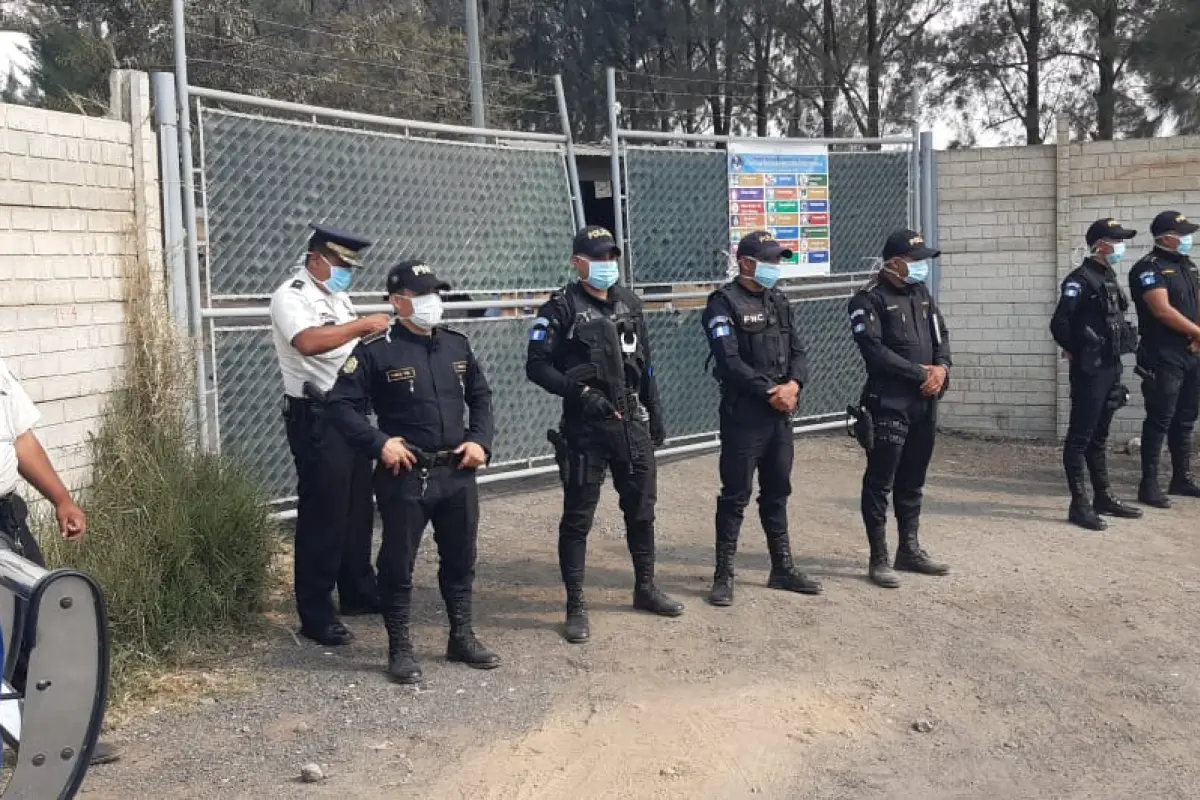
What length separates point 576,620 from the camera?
19.6ft

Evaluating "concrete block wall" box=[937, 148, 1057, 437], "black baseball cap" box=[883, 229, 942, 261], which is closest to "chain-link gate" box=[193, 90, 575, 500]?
"black baseball cap" box=[883, 229, 942, 261]

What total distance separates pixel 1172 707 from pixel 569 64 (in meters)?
24.0

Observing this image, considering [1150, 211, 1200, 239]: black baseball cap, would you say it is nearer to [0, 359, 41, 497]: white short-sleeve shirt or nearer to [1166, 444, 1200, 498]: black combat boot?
[1166, 444, 1200, 498]: black combat boot

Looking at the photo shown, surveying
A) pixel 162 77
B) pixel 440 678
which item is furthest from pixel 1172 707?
pixel 162 77

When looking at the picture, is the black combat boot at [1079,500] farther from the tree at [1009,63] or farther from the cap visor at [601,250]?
the tree at [1009,63]

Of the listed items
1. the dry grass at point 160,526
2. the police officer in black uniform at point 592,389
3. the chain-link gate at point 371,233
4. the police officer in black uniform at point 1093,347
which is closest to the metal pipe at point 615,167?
the chain-link gate at point 371,233

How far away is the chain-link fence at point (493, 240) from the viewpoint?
6684 mm

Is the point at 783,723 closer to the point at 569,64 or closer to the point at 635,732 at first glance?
the point at 635,732

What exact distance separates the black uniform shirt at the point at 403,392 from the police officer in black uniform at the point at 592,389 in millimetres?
639

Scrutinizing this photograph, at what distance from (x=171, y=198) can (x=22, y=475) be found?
229 cm

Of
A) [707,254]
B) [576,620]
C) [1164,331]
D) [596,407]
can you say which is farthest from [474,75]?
[576,620]

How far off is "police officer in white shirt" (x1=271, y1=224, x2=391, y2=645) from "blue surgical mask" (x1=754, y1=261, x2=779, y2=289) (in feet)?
6.26

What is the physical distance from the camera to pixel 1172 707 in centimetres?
507

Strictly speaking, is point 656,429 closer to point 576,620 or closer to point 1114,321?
point 576,620
